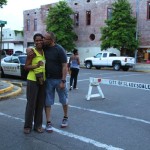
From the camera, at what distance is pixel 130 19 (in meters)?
34.1

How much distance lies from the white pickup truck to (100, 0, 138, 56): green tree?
2.49 metres

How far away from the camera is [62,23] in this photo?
40969 mm

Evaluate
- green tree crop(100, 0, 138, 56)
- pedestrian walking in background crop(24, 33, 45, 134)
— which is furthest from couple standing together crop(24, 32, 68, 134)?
green tree crop(100, 0, 138, 56)

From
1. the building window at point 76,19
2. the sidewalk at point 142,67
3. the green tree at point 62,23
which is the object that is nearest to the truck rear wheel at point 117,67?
the sidewalk at point 142,67

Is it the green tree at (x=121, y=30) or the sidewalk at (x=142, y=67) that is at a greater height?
the green tree at (x=121, y=30)

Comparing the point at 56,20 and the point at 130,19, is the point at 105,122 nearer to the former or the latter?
the point at 130,19

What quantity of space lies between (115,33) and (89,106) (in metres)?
23.9

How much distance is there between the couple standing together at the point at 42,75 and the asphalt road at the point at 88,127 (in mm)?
399

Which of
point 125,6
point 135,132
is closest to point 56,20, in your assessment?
point 125,6

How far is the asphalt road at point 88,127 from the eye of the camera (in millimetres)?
5550

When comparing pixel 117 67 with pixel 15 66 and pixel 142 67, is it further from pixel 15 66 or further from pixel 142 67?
pixel 15 66

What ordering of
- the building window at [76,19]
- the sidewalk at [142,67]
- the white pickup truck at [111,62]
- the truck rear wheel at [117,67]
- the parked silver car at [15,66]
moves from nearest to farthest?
the parked silver car at [15,66], the white pickup truck at [111,62], the truck rear wheel at [117,67], the sidewalk at [142,67], the building window at [76,19]

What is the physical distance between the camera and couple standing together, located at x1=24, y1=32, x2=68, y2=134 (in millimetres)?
6164

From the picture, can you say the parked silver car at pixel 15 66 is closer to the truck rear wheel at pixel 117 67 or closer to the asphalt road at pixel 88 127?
the asphalt road at pixel 88 127
